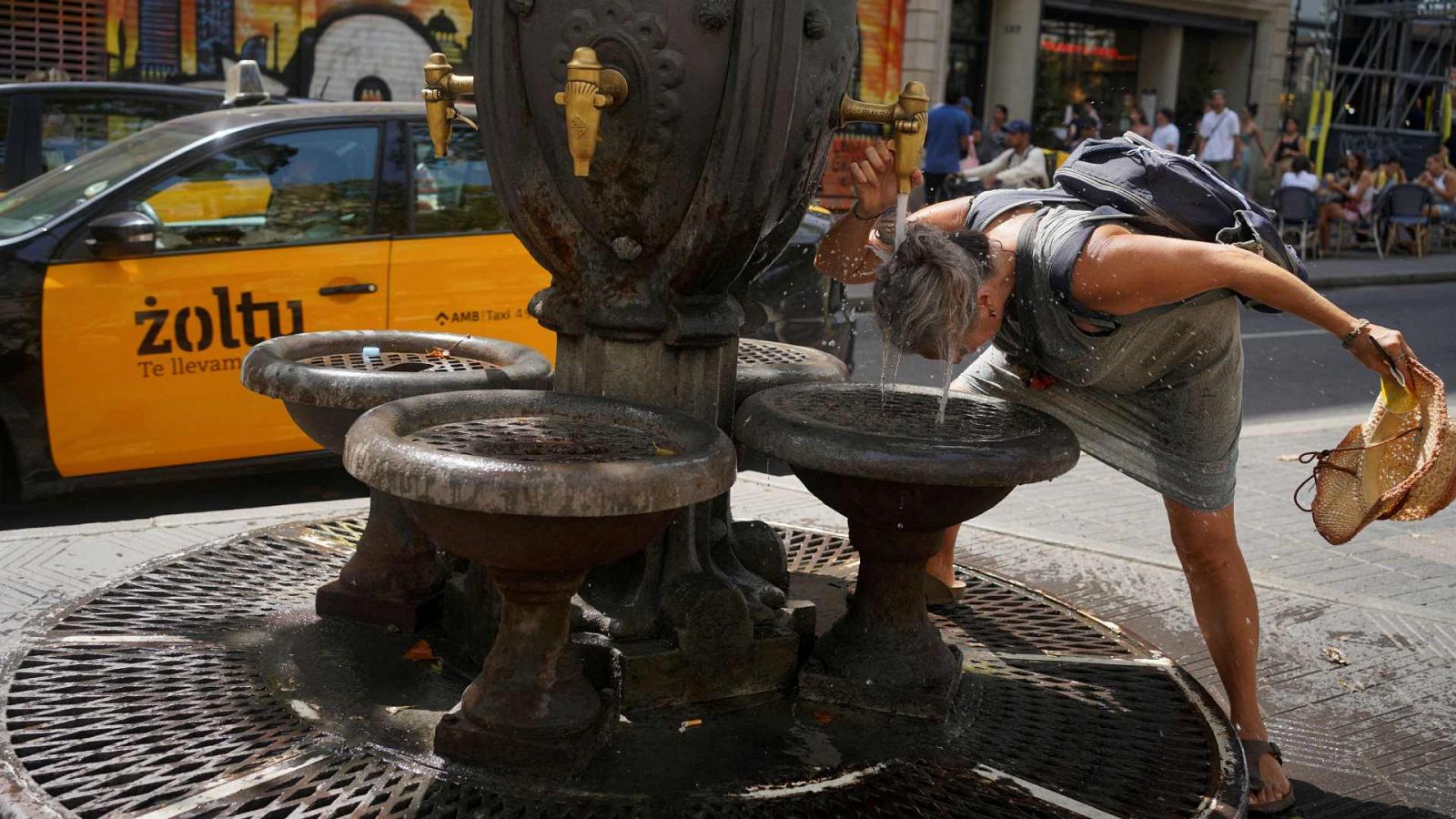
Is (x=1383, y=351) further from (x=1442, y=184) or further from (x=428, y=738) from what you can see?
(x=1442, y=184)

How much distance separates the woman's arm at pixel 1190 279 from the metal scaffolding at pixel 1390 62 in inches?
1053

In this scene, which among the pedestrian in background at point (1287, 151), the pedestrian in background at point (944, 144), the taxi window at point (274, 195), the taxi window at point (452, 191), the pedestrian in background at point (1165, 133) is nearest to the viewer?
the taxi window at point (274, 195)

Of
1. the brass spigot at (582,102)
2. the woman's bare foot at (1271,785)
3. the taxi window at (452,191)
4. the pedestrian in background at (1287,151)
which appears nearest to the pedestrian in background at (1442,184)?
the pedestrian in background at (1287,151)

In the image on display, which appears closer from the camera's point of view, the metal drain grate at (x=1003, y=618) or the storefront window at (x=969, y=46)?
the metal drain grate at (x=1003, y=618)

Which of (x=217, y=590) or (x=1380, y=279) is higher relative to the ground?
(x=1380, y=279)

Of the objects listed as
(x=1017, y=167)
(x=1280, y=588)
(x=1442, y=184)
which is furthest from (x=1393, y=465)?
(x=1442, y=184)

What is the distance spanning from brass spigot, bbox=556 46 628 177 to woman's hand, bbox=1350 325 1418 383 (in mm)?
1682

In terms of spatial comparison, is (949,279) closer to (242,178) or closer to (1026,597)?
(1026,597)

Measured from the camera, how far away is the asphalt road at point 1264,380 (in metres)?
5.95

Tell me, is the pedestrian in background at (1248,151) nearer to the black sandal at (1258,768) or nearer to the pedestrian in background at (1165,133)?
the pedestrian in background at (1165,133)

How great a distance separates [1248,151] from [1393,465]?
20.0 m

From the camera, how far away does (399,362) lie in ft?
12.7

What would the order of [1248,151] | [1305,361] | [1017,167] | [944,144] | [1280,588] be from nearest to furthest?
1. [1280,588]
2. [1305,361]
3. [1017,167]
4. [944,144]
5. [1248,151]

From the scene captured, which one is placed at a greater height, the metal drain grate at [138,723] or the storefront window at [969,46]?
the storefront window at [969,46]
